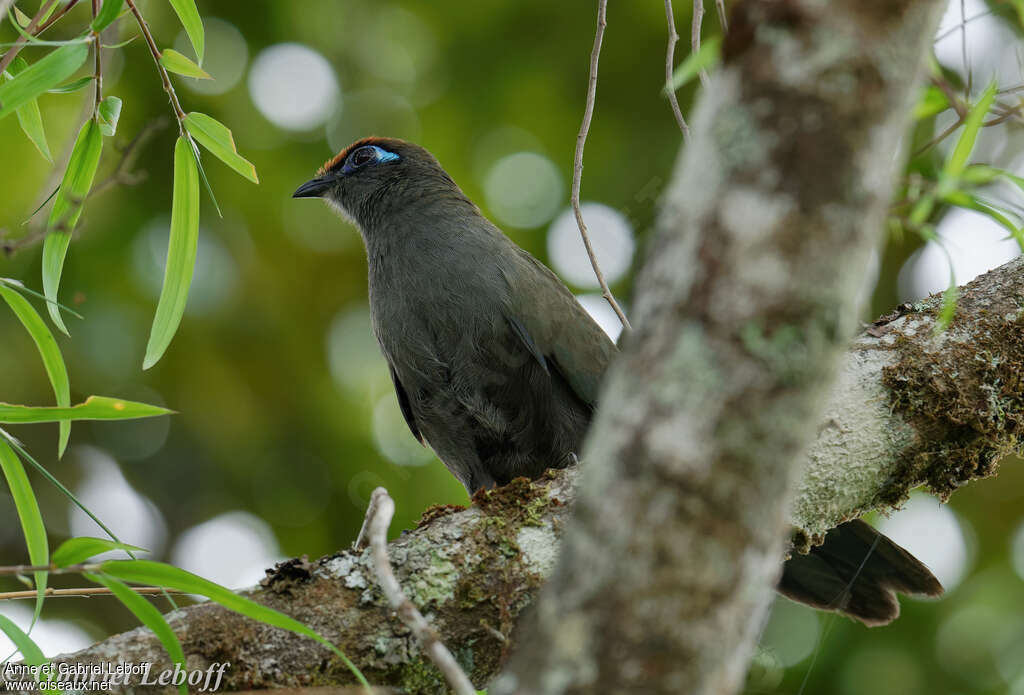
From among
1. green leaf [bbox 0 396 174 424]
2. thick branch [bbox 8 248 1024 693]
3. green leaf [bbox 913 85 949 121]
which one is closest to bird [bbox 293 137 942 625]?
thick branch [bbox 8 248 1024 693]

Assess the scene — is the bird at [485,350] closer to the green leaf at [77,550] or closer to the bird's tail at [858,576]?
the bird's tail at [858,576]

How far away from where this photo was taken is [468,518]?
273cm

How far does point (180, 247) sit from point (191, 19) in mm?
574

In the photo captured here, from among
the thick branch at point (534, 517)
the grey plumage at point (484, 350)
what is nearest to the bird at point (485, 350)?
the grey plumage at point (484, 350)

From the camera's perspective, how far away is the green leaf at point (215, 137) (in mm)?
2549

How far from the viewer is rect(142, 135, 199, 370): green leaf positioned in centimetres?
247

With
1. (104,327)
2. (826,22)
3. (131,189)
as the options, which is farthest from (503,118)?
(826,22)

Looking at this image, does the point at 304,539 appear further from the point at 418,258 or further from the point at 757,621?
the point at 757,621

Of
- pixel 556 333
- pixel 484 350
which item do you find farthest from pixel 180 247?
pixel 556 333

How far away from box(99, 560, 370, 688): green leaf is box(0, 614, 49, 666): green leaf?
10.4 inches

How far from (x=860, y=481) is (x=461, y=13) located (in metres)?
5.16

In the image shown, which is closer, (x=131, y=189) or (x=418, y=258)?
(x=418, y=258)

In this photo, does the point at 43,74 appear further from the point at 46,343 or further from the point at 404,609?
the point at 404,609

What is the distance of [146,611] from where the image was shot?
6.46 feet
